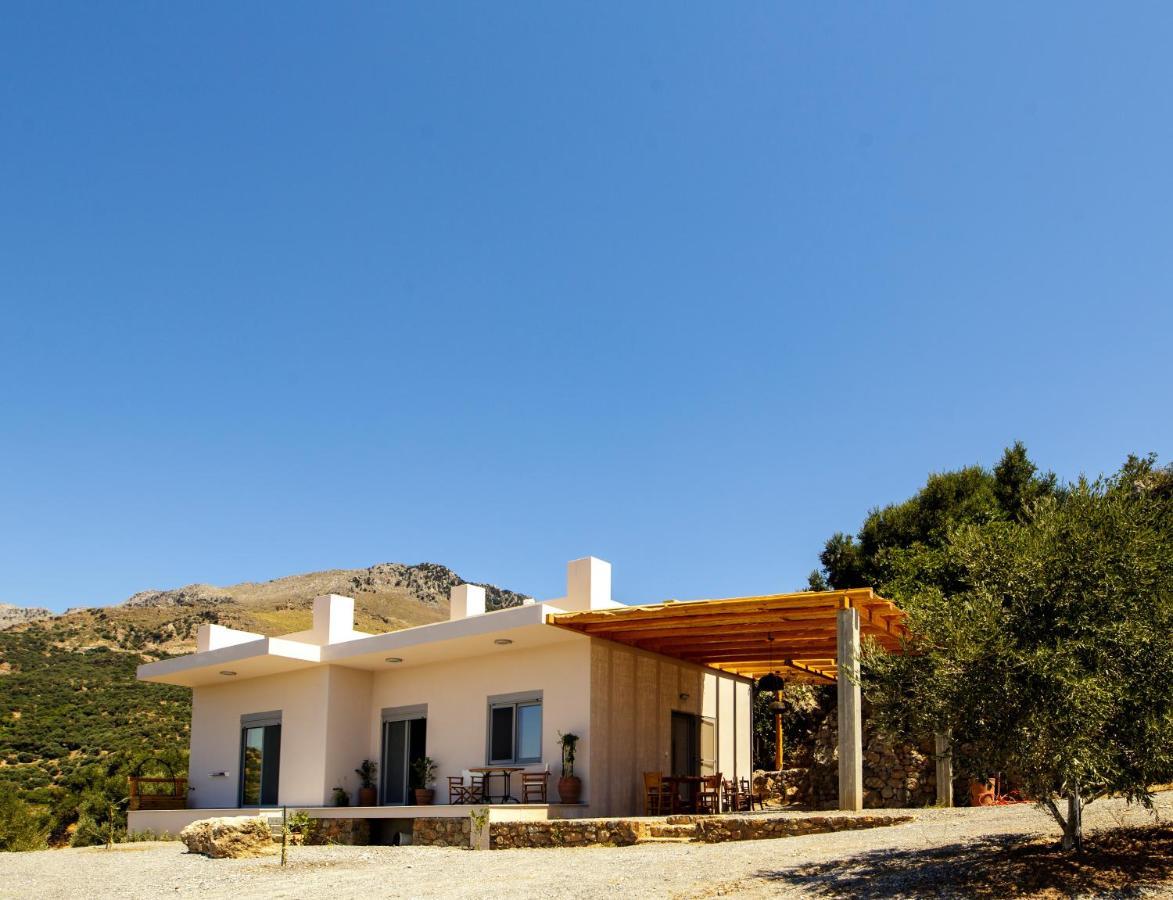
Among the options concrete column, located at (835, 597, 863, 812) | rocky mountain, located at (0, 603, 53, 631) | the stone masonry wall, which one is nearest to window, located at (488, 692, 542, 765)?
the stone masonry wall

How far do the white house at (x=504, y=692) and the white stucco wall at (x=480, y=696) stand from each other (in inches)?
1.2

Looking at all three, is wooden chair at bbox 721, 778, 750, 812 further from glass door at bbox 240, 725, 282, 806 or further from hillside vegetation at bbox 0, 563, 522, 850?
hillside vegetation at bbox 0, 563, 522, 850

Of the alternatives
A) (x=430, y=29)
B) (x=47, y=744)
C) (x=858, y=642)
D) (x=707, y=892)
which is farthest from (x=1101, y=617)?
(x=47, y=744)

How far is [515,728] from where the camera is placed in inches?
701

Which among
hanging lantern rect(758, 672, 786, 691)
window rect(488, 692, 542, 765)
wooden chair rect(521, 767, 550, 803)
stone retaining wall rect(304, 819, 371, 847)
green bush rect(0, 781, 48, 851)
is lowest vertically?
green bush rect(0, 781, 48, 851)

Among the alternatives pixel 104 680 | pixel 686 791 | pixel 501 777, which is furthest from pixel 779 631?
A: pixel 104 680

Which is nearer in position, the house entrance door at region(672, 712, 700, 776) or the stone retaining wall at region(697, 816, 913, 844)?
the stone retaining wall at region(697, 816, 913, 844)

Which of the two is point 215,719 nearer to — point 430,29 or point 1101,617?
point 430,29

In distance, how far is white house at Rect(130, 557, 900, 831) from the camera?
16184 millimetres

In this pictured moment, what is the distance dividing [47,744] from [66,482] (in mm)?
12772

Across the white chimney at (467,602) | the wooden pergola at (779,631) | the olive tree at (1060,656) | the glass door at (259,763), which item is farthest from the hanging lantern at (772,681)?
the glass door at (259,763)

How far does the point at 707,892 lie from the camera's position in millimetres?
9102

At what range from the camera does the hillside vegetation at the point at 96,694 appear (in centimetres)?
2828

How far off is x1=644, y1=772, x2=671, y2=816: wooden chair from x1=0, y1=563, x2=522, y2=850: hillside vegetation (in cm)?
1091
